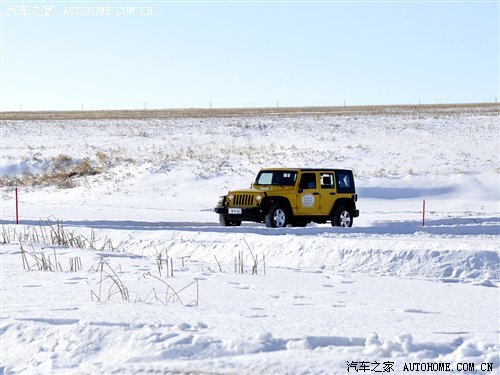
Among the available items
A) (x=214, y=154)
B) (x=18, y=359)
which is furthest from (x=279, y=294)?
(x=214, y=154)

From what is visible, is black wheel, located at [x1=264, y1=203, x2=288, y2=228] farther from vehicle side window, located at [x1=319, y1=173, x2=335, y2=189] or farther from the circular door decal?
vehicle side window, located at [x1=319, y1=173, x2=335, y2=189]

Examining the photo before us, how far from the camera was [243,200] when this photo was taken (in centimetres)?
2094

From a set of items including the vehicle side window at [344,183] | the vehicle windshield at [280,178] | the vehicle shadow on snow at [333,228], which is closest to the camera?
the vehicle shadow on snow at [333,228]

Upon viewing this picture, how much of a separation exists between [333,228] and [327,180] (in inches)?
103

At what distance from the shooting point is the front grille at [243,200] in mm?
20766

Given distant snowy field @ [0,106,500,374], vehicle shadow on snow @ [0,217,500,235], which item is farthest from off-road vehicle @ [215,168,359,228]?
distant snowy field @ [0,106,500,374]

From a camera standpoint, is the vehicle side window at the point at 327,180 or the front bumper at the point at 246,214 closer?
the front bumper at the point at 246,214

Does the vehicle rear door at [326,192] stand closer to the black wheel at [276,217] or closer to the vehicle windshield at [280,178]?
the vehicle windshield at [280,178]

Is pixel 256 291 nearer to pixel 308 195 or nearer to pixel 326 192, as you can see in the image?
pixel 308 195

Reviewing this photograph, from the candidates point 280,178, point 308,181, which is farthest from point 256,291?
point 308,181

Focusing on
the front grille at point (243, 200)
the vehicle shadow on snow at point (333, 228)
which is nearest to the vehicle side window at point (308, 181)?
the vehicle shadow on snow at point (333, 228)

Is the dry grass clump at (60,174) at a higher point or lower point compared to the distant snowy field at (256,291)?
lower

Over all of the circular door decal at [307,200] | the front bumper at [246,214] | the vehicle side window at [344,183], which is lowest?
the front bumper at [246,214]

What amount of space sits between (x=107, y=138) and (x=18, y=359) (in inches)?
1916
